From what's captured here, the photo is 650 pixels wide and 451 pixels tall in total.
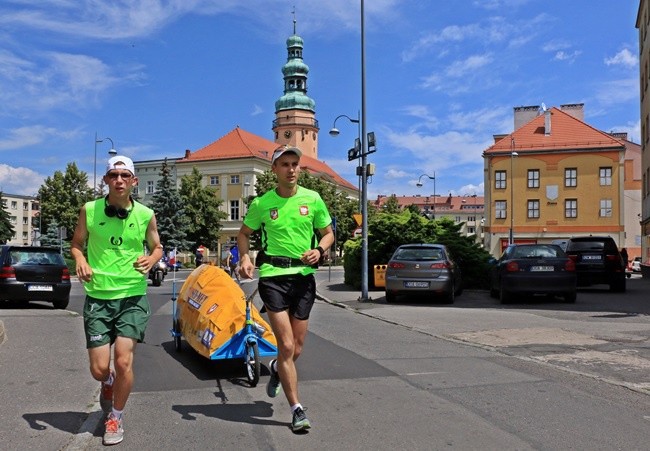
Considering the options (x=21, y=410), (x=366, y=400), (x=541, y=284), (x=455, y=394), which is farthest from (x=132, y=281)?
(x=541, y=284)

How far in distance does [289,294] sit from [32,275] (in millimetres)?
11553

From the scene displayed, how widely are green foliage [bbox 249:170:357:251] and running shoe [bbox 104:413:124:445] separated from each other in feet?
215

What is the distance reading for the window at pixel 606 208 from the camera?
62.2 m

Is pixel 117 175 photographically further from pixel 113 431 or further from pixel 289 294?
pixel 113 431

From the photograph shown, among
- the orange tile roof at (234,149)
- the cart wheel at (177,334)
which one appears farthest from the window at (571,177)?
the cart wheel at (177,334)

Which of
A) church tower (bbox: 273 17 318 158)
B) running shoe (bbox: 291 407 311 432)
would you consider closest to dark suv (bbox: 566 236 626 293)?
running shoe (bbox: 291 407 311 432)

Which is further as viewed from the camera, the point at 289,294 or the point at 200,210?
the point at 200,210

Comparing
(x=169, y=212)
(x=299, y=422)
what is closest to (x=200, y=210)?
(x=169, y=212)

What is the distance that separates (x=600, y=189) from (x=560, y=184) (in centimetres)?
354

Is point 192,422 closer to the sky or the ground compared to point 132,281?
closer to the ground

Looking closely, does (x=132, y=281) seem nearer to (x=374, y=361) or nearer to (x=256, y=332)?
(x=256, y=332)

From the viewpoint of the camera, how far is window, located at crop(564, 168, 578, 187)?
62.8 m

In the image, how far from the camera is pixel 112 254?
4680mm

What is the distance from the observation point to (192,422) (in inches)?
205
